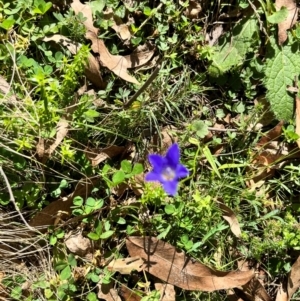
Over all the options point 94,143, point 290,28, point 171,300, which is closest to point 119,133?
point 94,143

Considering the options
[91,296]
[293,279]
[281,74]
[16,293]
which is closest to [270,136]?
[281,74]

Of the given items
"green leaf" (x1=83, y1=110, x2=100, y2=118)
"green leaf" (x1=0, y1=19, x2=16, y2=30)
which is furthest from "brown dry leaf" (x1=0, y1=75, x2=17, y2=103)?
"green leaf" (x1=83, y1=110, x2=100, y2=118)

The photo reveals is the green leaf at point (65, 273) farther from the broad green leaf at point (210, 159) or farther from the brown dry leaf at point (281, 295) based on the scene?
the brown dry leaf at point (281, 295)

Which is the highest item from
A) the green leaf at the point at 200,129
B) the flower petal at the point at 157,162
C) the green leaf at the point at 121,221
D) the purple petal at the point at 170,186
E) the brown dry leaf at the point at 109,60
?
the brown dry leaf at the point at 109,60

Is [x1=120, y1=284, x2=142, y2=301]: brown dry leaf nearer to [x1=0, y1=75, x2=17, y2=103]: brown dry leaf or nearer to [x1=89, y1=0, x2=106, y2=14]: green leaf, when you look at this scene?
[x1=0, y1=75, x2=17, y2=103]: brown dry leaf

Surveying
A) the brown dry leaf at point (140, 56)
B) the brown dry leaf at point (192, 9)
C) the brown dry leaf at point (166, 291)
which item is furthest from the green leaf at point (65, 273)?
the brown dry leaf at point (192, 9)

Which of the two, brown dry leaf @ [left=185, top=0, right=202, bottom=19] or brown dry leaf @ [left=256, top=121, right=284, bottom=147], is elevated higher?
brown dry leaf @ [left=185, top=0, right=202, bottom=19]

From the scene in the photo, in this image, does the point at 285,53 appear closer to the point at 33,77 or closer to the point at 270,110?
the point at 270,110
